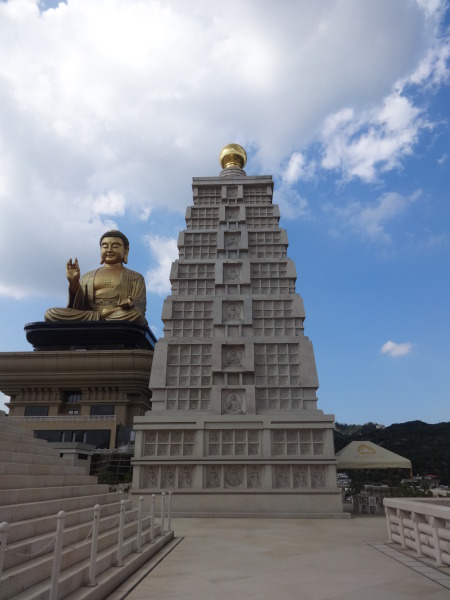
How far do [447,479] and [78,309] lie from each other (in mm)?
34657

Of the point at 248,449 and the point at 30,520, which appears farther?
the point at 248,449

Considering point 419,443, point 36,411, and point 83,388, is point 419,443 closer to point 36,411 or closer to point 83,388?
point 83,388

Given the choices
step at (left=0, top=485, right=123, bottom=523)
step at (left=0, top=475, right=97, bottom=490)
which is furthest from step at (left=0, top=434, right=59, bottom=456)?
step at (left=0, top=485, right=123, bottom=523)

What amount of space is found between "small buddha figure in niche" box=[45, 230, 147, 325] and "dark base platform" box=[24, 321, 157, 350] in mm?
777

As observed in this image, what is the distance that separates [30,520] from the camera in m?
5.71

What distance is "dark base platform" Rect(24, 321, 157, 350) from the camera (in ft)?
117

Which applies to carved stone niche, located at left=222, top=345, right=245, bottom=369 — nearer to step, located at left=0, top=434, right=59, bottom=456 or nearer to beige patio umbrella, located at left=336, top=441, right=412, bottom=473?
beige patio umbrella, located at left=336, top=441, right=412, bottom=473

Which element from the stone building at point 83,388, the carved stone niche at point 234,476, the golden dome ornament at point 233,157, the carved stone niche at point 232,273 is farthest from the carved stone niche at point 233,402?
the golden dome ornament at point 233,157

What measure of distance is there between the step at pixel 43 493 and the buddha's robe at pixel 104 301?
92.7ft

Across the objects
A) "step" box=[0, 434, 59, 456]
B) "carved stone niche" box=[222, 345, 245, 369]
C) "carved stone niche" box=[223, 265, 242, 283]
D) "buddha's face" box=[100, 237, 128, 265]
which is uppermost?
"buddha's face" box=[100, 237, 128, 265]

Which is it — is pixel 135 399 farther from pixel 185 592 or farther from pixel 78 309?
pixel 185 592

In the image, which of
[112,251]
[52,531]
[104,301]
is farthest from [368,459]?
[112,251]

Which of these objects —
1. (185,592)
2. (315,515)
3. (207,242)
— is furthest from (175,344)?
(185,592)

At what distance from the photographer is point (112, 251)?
39.6 m
